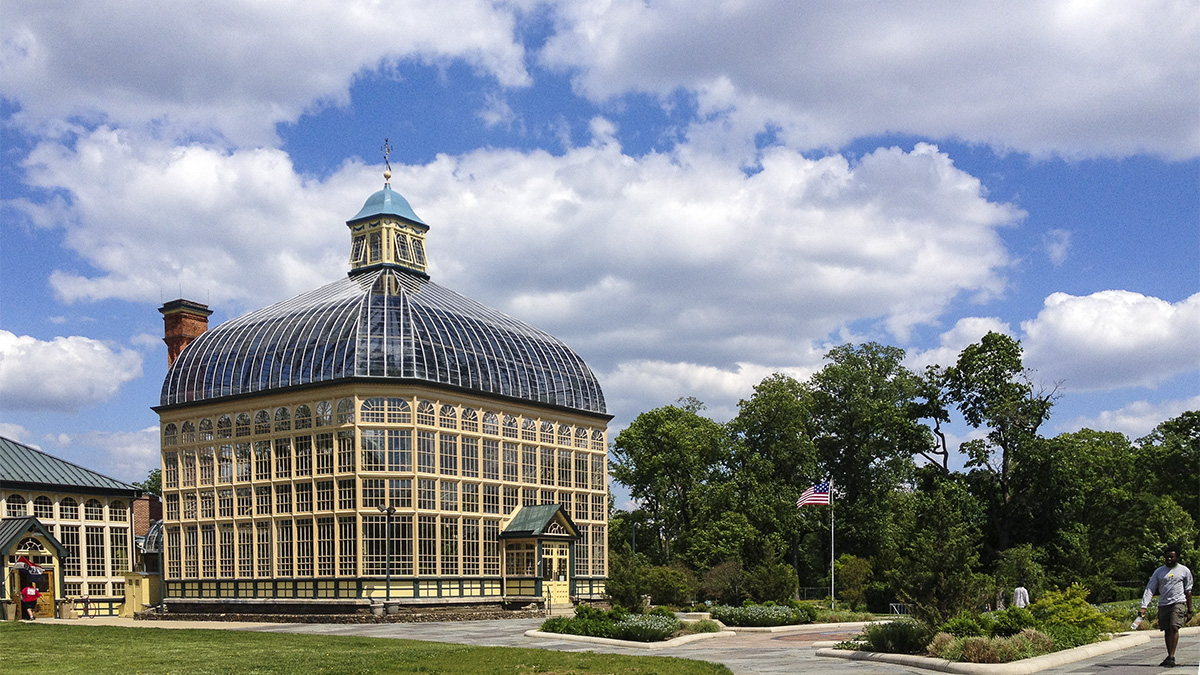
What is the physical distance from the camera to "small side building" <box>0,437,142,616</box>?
2104 inches

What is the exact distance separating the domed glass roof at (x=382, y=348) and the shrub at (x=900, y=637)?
29684mm

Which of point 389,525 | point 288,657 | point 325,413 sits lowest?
point 288,657

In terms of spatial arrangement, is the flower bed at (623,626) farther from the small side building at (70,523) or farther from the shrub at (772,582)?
the small side building at (70,523)

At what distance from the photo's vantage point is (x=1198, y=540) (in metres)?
59.8

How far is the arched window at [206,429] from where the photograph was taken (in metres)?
55.1

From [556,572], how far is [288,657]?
30609mm

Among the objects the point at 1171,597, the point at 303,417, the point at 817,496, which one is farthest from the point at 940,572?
the point at 303,417

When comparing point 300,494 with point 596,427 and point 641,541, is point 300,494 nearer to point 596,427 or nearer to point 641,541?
point 596,427

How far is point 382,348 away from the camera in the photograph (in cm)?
5056

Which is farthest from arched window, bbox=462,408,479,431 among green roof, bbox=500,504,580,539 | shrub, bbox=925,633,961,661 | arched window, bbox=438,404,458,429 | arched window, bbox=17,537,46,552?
shrub, bbox=925,633,961,661

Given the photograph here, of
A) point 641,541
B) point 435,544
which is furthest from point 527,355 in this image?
point 641,541

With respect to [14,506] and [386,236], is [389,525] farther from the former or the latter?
[14,506]

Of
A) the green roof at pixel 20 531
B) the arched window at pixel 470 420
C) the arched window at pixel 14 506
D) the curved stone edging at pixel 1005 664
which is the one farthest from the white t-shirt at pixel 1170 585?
the arched window at pixel 14 506

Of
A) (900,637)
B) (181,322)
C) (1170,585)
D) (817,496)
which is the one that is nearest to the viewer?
(1170,585)
